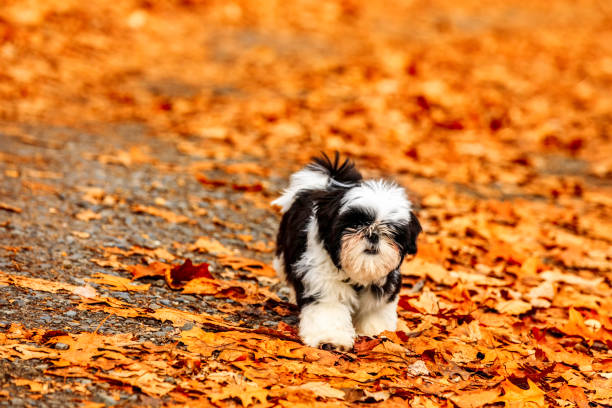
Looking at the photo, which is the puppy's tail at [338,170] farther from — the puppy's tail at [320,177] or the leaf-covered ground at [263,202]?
the leaf-covered ground at [263,202]

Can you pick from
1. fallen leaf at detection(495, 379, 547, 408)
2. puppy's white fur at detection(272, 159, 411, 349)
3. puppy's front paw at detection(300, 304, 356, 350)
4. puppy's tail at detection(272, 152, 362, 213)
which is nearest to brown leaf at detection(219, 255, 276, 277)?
puppy's tail at detection(272, 152, 362, 213)

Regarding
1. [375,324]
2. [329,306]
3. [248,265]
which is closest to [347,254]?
[329,306]

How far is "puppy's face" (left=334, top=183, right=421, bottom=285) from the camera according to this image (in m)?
4.23

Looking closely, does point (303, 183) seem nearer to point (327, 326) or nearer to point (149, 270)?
point (327, 326)

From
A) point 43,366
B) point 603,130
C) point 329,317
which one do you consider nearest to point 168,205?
point 329,317

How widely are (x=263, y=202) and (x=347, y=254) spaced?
3717 millimetres

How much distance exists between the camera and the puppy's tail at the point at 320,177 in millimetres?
5070

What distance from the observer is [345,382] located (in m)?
3.97

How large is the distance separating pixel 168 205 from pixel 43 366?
3647 mm

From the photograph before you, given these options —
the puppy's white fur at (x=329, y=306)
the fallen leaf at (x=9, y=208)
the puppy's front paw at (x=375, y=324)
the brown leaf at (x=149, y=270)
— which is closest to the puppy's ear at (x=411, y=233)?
the puppy's white fur at (x=329, y=306)

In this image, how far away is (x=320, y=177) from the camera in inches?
203

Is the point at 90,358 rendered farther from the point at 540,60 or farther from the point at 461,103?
the point at 540,60

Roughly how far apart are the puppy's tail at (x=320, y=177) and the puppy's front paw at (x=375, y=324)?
0.94 metres

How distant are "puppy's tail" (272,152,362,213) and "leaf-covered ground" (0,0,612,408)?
2.48ft
